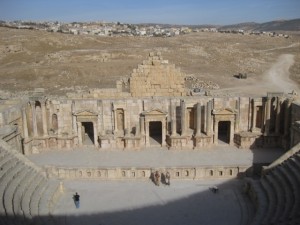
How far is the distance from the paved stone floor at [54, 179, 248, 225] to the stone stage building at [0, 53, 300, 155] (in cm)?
466

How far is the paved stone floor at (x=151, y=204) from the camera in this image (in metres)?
15.9

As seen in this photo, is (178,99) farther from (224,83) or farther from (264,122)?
(224,83)

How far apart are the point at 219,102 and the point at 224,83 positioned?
95.7ft

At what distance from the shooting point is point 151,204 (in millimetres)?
17250

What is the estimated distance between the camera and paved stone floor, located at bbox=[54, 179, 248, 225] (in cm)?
1591

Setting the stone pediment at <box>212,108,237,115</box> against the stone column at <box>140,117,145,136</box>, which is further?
the stone column at <box>140,117,145,136</box>

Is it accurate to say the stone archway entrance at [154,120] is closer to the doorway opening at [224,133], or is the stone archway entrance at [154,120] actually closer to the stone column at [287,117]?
the doorway opening at [224,133]

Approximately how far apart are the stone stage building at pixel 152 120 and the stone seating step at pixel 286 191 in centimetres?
Answer: 634

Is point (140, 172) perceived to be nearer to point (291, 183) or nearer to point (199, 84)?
point (291, 183)

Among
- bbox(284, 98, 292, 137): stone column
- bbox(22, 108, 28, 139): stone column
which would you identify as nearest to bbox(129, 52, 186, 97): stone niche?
bbox(284, 98, 292, 137): stone column

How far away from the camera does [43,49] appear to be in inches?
2788

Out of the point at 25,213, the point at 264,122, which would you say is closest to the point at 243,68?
the point at 264,122

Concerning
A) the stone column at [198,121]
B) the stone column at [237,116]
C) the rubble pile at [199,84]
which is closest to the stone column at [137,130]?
the stone column at [198,121]

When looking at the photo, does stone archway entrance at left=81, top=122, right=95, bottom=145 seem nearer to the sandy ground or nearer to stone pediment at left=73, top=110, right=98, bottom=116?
stone pediment at left=73, top=110, right=98, bottom=116
